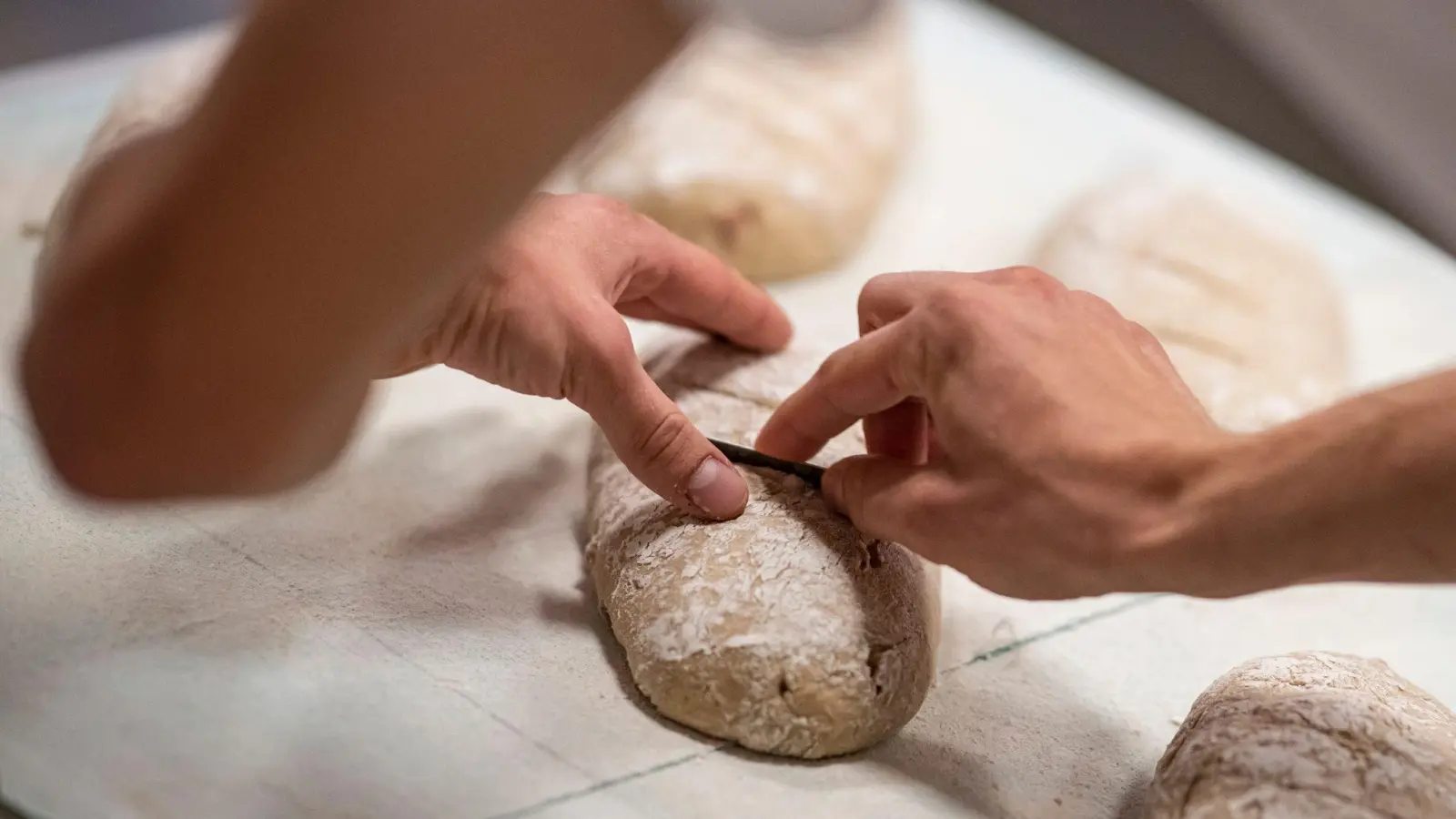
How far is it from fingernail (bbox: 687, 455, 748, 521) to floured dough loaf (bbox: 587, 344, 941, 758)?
0.06 feet

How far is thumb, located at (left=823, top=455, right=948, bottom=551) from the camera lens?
1.03 m

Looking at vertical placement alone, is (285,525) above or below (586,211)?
below

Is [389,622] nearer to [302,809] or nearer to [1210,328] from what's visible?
[302,809]

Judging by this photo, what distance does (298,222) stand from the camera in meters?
0.70

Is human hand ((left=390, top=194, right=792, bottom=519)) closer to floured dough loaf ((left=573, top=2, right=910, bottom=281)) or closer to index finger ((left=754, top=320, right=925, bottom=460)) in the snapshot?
index finger ((left=754, top=320, right=925, bottom=460))

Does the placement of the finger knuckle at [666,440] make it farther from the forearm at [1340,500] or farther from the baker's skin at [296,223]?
the forearm at [1340,500]

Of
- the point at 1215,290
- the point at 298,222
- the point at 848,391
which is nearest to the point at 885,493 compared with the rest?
the point at 848,391

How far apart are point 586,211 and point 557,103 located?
0.61m

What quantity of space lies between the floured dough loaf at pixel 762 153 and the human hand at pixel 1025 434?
74 cm

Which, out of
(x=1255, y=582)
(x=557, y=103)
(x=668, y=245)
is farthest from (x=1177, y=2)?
(x=557, y=103)

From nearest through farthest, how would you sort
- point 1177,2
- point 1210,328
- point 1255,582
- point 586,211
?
point 1255,582, point 586,211, point 1210,328, point 1177,2

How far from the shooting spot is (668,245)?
133 centimetres

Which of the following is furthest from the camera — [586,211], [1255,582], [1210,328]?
[1210,328]

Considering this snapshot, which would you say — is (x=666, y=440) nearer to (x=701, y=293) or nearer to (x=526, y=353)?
(x=526, y=353)
